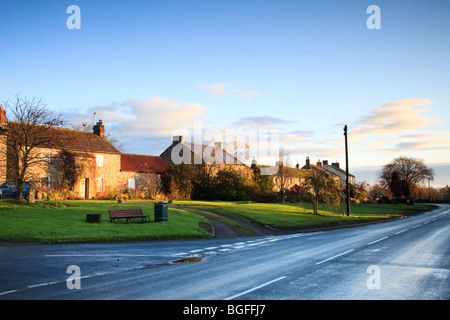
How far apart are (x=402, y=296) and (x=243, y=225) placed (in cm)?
1828

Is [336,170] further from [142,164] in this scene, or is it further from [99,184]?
[99,184]

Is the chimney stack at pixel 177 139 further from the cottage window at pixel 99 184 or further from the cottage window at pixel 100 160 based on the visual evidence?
the cottage window at pixel 99 184

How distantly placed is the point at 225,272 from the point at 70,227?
11.8 meters

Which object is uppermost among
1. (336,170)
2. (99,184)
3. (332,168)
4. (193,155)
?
(193,155)

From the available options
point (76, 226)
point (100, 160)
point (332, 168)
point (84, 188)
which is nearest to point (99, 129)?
point (100, 160)

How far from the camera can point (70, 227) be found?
1920 centimetres

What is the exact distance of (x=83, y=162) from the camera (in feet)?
142

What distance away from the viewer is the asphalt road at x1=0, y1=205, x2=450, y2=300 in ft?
26.5

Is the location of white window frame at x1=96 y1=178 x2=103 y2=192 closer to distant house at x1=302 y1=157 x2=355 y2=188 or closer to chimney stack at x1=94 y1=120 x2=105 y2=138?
chimney stack at x1=94 y1=120 x2=105 y2=138

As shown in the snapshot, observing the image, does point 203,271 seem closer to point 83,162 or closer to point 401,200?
point 83,162

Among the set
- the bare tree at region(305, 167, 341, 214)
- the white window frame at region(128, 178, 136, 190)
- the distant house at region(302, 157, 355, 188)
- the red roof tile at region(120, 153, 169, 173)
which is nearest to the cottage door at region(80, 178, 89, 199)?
the red roof tile at region(120, 153, 169, 173)

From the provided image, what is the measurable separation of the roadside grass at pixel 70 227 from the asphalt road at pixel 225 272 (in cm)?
176

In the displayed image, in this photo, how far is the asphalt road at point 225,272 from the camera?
8062 mm
